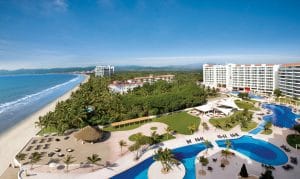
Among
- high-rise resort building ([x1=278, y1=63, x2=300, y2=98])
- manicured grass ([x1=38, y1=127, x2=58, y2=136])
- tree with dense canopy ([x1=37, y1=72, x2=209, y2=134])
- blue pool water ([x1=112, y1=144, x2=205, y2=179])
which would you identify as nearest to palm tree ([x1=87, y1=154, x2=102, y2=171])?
blue pool water ([x1=112, y1=144, x2=205, y2=179])

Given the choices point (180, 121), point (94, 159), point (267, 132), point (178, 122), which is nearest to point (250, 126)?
point (267, 132)

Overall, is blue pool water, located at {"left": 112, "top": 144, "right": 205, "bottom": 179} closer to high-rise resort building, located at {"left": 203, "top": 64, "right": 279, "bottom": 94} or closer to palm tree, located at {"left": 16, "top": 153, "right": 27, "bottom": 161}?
palm tree, located at {"left": 16, "top": 153, "right": 27, "bottom": 161}

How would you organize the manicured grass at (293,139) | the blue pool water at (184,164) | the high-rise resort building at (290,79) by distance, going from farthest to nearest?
the high-rise resort building at (290,79) < the manicured grass at (293,139) < the blue pool water at (184,164)

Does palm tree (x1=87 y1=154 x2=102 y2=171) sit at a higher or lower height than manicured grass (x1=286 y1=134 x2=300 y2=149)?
higher

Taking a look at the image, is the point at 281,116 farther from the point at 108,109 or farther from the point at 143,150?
the point at 108,109

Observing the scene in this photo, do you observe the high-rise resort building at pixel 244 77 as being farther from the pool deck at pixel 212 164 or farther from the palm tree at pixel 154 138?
the palm tree at pixel 154 138

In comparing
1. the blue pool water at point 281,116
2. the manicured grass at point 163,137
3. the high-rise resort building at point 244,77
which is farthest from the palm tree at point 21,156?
the high-rise resort building at point 244,77
